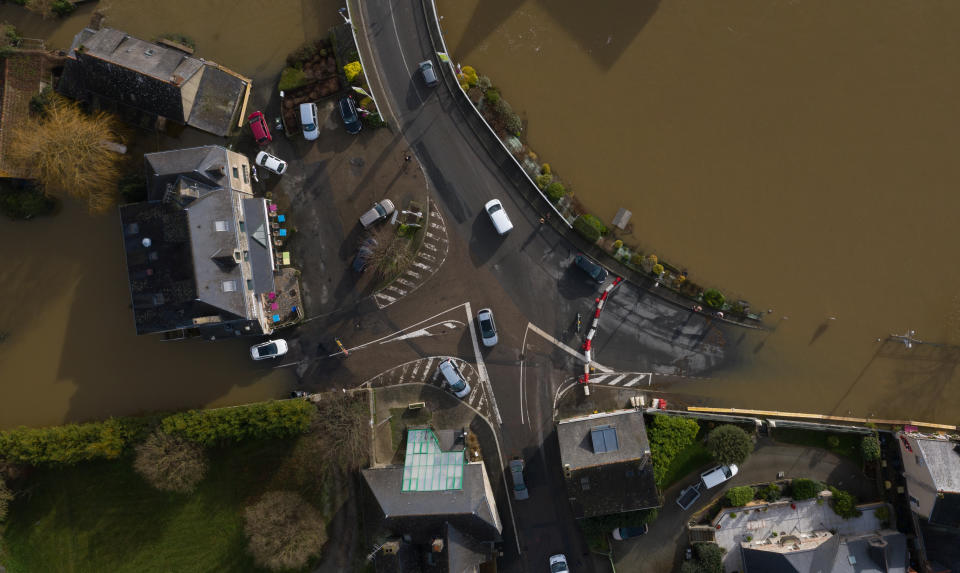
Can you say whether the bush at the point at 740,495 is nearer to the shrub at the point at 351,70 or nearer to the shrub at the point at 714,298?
the shrub at the point at 714,298

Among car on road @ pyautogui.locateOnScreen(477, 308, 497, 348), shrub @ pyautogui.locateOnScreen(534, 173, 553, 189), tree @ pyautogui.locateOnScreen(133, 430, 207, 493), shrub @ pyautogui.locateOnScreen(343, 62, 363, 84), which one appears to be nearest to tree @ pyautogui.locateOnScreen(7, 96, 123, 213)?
shrub @ pyautogui.locateOnScreen(343, 62, 363, 84)

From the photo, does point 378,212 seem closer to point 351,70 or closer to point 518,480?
point 351,70

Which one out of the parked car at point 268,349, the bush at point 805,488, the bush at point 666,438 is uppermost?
the parked car at point 268,349

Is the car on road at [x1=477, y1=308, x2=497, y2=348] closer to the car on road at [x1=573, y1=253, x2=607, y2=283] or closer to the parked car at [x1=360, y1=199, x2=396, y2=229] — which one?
the car on road at [x1=573, y1=253, x2=607, y2=283]

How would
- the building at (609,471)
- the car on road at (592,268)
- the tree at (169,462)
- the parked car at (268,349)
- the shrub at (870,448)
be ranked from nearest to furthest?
1. the building at (609,471)
2. the tree at (169,462)
3. the shrub at (870,448)
4. the car on road at (592,268)
5. the parked car at (268,349)

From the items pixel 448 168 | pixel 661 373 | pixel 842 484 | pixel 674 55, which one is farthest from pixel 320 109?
pixel 842 484

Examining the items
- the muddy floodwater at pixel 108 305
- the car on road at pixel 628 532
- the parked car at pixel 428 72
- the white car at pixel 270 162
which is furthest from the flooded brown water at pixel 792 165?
the muddy floodwater at pixel 108 305
